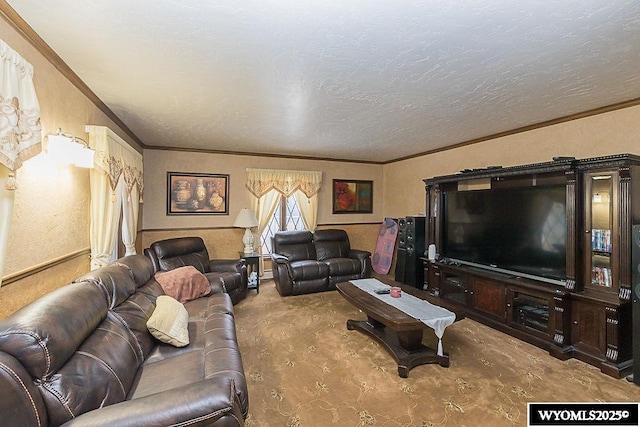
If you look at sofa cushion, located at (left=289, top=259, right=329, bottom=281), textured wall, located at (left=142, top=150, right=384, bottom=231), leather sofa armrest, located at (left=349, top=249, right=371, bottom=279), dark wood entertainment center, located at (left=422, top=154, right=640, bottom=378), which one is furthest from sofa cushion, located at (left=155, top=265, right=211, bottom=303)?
leather sofa armrest, located at (left=349, top=249, right=371, bottom=279)

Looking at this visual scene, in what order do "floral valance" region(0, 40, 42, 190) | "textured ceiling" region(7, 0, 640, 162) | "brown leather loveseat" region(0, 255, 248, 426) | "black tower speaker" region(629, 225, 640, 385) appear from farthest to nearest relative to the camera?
"black tower speaker" region(629, 225, 640, 385), "textured ceiling" region(7, 0, 640, 162), "floral valance" region(0, 40, 42, 190), "brown leather loveseat" region(0, 255, 248, 426)

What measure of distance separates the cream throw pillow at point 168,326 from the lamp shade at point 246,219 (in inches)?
109

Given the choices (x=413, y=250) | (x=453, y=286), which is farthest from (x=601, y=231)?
(x=413, y=250)

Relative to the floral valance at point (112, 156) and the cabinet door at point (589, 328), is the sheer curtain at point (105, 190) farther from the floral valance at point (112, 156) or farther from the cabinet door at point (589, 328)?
the cabinet door at point (589, 328)

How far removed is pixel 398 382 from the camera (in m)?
2.42

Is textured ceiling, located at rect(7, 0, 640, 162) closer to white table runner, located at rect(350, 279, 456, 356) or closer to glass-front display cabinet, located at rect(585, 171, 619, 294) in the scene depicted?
glass-front display cabinet, located at rect(585, 171, 619, 294)

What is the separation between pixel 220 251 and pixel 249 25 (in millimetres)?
4273

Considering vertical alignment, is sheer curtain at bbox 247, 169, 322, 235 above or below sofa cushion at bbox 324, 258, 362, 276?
above

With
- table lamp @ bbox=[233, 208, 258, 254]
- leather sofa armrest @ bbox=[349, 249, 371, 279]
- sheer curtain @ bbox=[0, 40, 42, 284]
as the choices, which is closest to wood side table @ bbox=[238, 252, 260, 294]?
table lamp @ bbox=[233, 208, 258, 254]

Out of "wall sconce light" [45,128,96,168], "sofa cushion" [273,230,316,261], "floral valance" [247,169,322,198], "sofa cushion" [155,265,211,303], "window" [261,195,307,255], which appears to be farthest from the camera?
"window" [261,195,307,255]

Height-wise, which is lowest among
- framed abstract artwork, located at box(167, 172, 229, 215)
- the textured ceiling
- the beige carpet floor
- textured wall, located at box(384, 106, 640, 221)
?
the beige carpet floor

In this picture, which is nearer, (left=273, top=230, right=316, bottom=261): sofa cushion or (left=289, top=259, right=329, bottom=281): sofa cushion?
(left=289, top=259, right=329, bottom=281): sofa cushion

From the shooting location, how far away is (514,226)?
343 cm

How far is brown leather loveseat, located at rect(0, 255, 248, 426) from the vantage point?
109 centimetres
